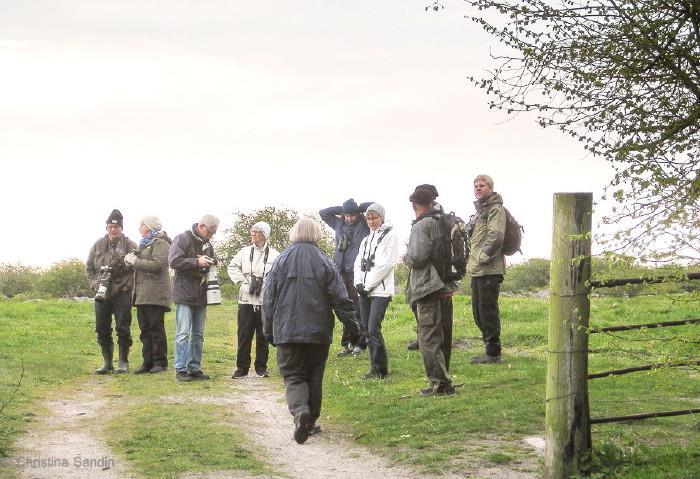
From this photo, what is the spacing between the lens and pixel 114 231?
1591 cm

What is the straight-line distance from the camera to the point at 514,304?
80.7 feet

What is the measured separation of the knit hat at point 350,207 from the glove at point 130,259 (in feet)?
11.2

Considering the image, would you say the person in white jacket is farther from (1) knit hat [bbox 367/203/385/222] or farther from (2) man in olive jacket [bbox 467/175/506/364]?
(2) man in olive jacket [bbox 467/175/506/364]

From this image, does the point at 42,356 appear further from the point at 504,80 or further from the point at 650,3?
the point at 650,3

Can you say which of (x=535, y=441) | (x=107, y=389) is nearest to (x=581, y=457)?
(x=535, y=441)

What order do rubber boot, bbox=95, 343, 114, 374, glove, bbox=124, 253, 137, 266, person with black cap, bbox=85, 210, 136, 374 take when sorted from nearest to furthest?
glove, bbox=124, 253, 137, 266, person with black cap, bbox=85, 210, 136, 374, rubber boot, bbox=95, 343, 114, 374

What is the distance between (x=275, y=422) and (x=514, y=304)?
14142mm

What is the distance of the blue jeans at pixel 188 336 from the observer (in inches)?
581

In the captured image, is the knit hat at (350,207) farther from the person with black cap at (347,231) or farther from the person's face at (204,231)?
the person's face at (204,231)

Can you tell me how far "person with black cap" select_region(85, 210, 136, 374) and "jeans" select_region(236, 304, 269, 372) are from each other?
6.65 ft

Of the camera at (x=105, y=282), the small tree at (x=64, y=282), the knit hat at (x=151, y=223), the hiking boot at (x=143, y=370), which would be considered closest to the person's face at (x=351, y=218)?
the knit hat at (x=151, y=223)

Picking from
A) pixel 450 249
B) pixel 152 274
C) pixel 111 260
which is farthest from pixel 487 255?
pixel 111 260

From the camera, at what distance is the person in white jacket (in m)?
13.5

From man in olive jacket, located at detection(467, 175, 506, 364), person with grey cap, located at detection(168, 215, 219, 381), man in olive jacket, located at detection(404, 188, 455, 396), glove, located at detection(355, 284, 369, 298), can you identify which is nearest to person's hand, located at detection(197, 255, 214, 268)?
person with grey cap, located at detection(168, 215, 219, 381)
